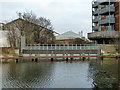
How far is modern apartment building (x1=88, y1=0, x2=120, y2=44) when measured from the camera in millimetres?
43969

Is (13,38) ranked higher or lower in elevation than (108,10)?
lower

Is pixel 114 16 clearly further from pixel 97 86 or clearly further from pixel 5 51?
pixel 97 86

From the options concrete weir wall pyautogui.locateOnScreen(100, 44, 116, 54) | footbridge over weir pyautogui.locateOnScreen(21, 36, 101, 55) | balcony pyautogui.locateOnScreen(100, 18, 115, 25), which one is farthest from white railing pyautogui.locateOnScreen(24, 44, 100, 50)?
balcony pyautogui.locateOnScreen(100, 18, 115, 25)

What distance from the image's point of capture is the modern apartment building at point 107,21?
43969 mm

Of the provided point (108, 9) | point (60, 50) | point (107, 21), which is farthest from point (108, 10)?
point (60, 50)

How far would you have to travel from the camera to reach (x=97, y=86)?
42.6 feet

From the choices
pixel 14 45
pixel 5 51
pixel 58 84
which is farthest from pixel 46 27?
pixel 58 84

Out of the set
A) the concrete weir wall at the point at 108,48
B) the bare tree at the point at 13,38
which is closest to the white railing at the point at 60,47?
the concrete weir wall at the point at 108,48

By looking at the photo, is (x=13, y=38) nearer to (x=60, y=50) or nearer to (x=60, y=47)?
(x=60, y=47)

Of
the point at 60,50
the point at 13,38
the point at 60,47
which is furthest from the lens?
the point at 13,38

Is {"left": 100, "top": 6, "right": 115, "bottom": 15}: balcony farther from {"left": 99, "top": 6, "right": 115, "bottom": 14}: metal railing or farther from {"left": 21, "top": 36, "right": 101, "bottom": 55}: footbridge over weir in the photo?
{"left": 21, "top": 36, "right": 101, "bottom": 55}: footbridge over weir

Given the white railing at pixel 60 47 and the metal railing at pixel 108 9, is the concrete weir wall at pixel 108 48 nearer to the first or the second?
the white railing at pixel 60 47

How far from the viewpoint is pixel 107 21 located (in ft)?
154

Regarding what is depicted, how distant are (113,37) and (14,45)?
2881 cm
